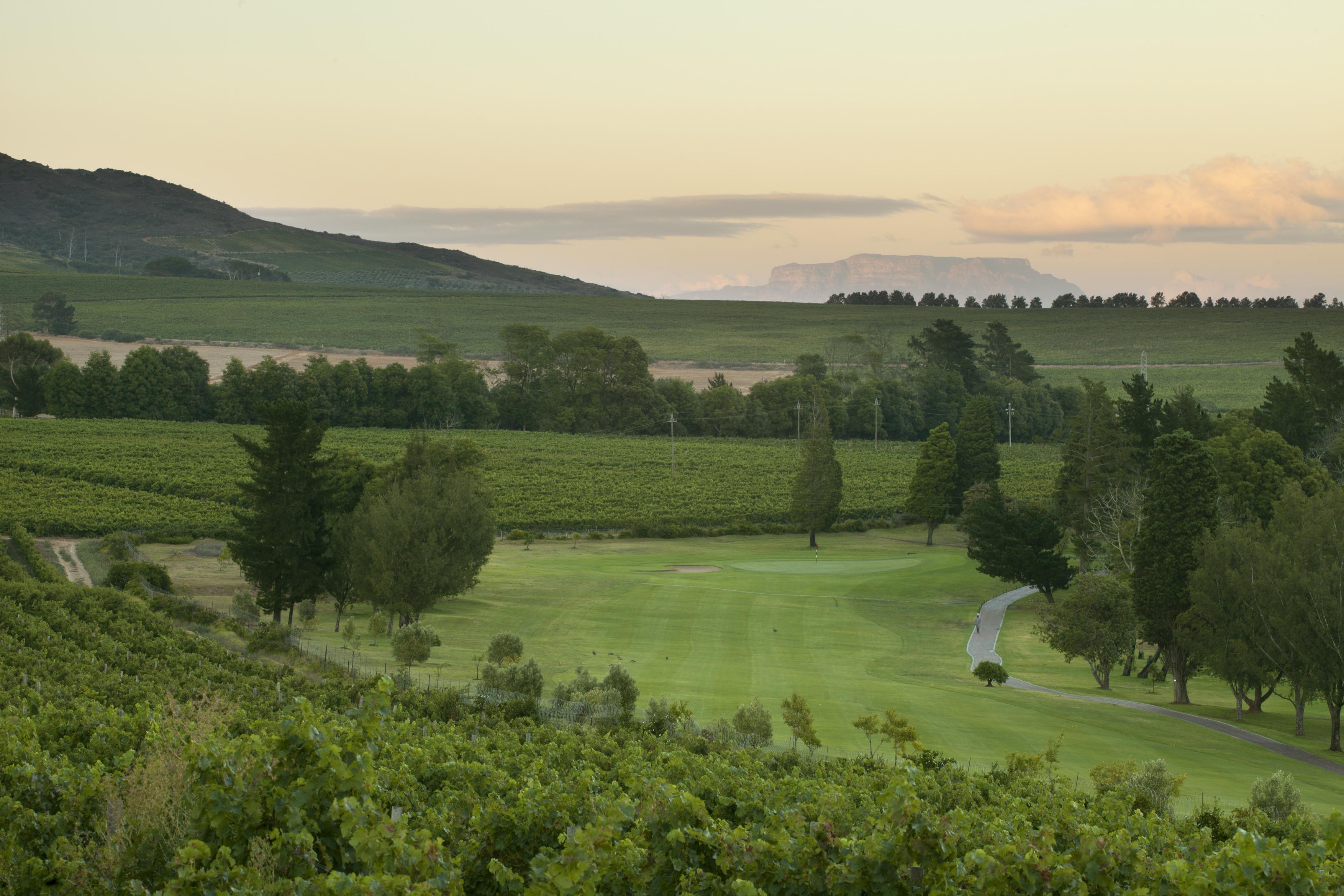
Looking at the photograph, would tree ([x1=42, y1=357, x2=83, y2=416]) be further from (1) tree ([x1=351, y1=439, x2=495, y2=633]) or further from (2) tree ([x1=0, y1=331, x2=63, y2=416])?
(1) tree ([x1=351, y1=439, x2=495, y2=633])

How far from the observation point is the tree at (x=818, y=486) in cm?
7762

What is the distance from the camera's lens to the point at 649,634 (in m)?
46.6

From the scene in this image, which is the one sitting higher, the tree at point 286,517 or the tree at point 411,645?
the tree at point 286,517

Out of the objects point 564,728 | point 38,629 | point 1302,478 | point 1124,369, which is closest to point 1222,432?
point 1302,478

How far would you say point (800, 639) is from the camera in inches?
1874

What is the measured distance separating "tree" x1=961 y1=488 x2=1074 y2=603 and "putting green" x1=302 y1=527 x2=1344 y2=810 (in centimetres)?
305

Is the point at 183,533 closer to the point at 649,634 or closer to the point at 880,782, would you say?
the point at 649,634

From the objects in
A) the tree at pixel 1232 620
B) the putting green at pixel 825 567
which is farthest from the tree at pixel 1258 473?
the putting green at pixel 825 567

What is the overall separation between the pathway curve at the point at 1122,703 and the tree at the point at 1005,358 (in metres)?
109

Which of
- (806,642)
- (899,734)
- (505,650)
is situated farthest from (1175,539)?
(505,650)

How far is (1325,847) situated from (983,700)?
87.1ft

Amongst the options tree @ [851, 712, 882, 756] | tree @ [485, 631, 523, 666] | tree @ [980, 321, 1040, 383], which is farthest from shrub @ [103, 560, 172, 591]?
tree @ [980, 321, 1040, 383]

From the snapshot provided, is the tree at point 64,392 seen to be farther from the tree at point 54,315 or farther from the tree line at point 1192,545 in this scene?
the tree line at point 1192,545

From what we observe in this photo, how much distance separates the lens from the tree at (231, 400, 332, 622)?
148 ft
